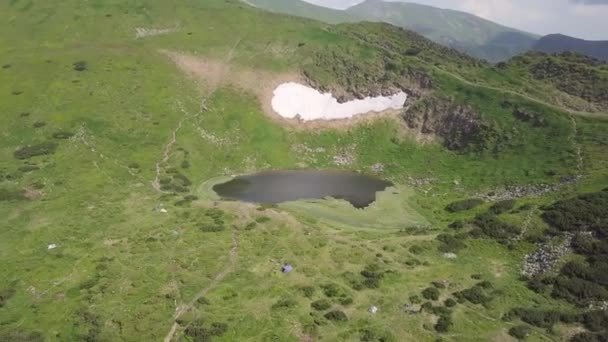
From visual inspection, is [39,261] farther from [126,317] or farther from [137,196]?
[137,196]

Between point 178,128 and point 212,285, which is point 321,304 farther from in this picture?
point 178,128

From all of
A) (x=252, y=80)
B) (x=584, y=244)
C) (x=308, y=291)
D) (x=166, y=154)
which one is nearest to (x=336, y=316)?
(x=308, y=291)

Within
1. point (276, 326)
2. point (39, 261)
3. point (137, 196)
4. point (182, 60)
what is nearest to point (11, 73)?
point (182, 60)

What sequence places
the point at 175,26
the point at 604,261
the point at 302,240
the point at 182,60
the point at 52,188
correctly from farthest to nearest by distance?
the point at 175,26 < the point at 182,60 < the point at 52,188 < the point at 302,240 < the point at 604,261

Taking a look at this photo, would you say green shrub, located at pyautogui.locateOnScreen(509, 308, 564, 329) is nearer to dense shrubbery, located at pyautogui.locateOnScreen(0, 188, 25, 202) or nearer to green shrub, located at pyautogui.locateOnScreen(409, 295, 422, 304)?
green shrub, located at pyautogui.locateOnScreen(409, 295, 422, 304)

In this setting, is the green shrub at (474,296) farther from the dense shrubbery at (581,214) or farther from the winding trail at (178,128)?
the winding trail at (178,128)

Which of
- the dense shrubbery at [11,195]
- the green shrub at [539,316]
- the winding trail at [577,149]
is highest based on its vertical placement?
the winding trail at [577,149]

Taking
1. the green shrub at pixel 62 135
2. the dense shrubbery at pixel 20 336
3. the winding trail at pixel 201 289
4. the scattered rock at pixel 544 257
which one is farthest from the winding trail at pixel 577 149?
the green shrub at pixel 62 135
